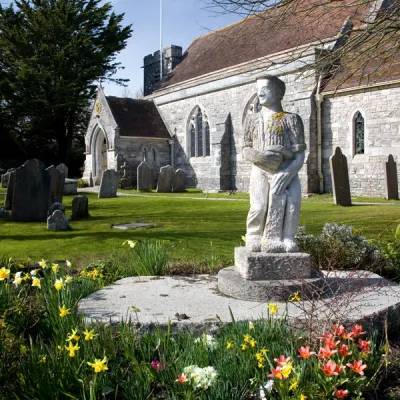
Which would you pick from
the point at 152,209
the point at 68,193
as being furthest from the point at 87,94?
the point at 152,209

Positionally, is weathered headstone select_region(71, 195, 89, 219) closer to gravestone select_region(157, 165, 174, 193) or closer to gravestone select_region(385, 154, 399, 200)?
gravestone select_region(385, 154, 399, 200)

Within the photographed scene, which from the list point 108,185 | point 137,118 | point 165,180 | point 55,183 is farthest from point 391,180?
point 137,118

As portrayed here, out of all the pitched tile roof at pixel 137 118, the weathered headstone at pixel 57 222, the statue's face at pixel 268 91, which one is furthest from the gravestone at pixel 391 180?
the pitched tile roof at pixel 137 118

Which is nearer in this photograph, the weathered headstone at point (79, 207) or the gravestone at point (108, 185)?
the weathered headstone at point (79, 207)

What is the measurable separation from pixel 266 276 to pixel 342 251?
1828mm

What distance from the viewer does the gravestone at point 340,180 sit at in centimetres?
1361

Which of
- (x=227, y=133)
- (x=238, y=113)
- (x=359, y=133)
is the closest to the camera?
(x=359, y=133)

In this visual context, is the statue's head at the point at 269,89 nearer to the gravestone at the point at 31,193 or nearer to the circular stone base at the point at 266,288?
the circular stone base at the point at 266,288

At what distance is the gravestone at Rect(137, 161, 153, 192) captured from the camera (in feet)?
72.6

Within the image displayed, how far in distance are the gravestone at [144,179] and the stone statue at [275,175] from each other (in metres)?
17.7

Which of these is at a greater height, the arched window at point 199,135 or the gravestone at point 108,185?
the arched window at point 199,135

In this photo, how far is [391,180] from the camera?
15398 millimetres

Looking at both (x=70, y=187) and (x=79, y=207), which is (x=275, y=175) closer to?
(x=79, y=207)

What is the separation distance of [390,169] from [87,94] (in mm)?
24302
